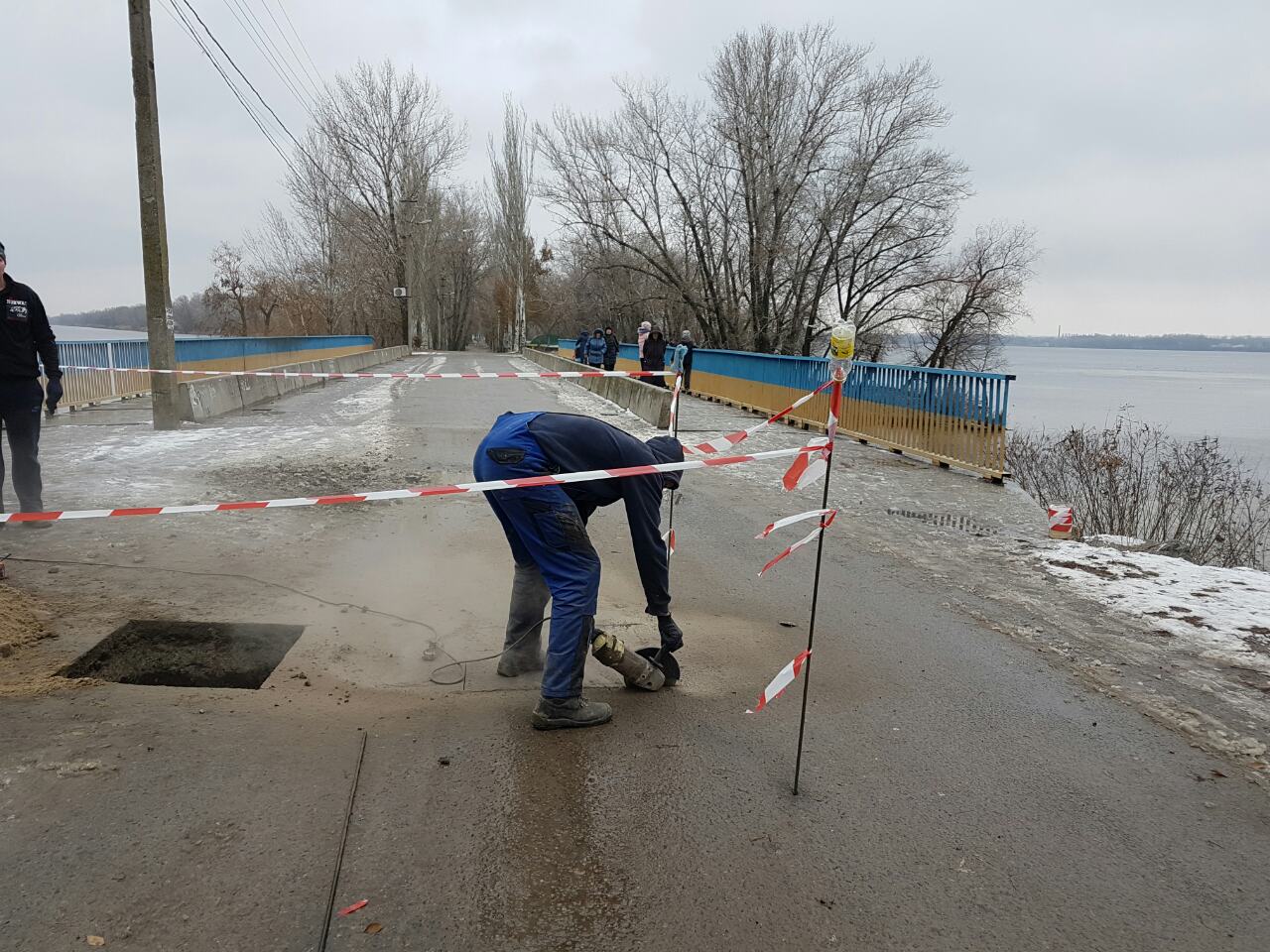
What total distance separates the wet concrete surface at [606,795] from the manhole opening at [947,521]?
98.1 inches

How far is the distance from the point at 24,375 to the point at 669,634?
5.09 meters

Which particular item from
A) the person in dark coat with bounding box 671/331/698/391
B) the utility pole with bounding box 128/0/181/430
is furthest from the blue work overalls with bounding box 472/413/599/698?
the person in dark coat with bounding box 671/331/698/391

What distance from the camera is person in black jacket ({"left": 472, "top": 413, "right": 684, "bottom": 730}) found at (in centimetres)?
347

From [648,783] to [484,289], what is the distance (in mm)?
104978

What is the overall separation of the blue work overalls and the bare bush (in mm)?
10398

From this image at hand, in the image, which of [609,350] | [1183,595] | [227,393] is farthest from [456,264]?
[1183,595]

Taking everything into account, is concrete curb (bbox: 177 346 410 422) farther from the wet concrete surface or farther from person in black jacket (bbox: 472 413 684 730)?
person in black jacket (bbox: 472 413 684 730)

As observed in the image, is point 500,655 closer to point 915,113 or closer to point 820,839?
point 820,839

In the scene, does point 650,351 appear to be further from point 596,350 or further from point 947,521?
point 947,521

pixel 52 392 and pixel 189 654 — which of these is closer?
pixel 189 654

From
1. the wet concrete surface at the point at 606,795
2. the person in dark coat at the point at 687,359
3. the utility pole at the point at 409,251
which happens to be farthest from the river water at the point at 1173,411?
the utility pole at the point at 409,251

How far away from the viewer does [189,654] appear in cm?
441

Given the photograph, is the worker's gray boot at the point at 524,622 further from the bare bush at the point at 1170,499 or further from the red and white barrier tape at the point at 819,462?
the bare bush at the point at 1170,499

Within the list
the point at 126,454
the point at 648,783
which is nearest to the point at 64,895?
the point at 648,783
